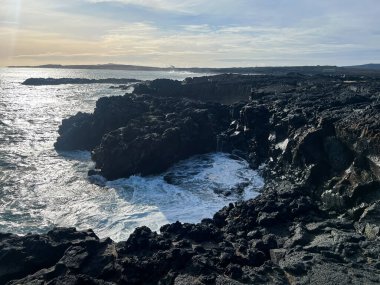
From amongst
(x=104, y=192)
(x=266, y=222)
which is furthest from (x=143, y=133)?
(x=266, y=222)

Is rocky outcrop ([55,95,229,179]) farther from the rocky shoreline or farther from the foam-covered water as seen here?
the foam-covered water

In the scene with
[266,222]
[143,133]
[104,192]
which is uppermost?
[143,133]

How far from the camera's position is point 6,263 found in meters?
18.8

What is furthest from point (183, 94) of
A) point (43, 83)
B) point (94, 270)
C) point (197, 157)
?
point (43, 83)

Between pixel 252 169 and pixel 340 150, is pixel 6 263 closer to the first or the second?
pixel 340 150

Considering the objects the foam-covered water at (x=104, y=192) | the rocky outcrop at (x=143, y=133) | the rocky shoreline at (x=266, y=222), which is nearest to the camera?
the rocky shoreline at (x=266, y=222)

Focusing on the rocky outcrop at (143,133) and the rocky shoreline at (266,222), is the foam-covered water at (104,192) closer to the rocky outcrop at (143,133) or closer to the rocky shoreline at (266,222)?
the rocky outcrop at (143,133)

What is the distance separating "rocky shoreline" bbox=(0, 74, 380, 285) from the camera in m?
16.4

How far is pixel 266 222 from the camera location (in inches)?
837

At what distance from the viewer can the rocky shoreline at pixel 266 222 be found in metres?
16.4

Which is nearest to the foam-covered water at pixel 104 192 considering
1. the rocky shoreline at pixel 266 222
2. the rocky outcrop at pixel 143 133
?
the rocky outcrop at pixel 143 133

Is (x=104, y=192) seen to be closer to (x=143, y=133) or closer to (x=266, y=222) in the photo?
(x=143, y=133)

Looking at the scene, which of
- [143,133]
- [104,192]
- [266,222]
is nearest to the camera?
[266,222]

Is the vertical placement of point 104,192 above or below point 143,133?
below
